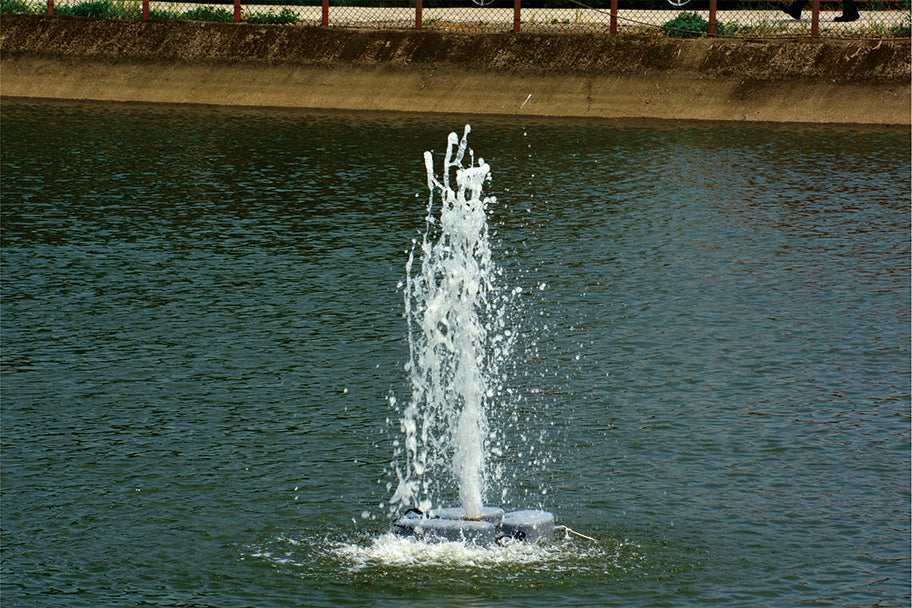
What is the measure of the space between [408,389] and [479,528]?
3.17 m

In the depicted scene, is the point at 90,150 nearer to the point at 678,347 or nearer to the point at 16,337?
the point at 16,337

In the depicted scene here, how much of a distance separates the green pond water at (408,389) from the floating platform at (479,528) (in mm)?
108

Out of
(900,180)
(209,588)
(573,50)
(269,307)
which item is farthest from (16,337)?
(573,50)

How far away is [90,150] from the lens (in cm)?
2317

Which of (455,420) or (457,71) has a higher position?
(457,71)

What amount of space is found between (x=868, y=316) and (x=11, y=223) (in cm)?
1058

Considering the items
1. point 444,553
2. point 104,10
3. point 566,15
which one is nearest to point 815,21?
point 566,15

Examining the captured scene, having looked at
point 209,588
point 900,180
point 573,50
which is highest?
point 573,50

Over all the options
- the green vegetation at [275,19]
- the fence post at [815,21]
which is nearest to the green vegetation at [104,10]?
the green vegetation at [275,19]

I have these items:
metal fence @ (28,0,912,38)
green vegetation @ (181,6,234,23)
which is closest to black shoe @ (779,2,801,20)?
metal fence @ (28,0,912,38)

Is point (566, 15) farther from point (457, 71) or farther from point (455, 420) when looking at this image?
point (455, 420)

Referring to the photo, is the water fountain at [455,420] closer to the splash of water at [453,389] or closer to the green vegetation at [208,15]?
the splash of water at [453,389]

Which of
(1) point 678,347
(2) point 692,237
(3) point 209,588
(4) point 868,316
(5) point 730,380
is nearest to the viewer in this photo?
(3) point 209,588

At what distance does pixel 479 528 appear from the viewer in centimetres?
871
